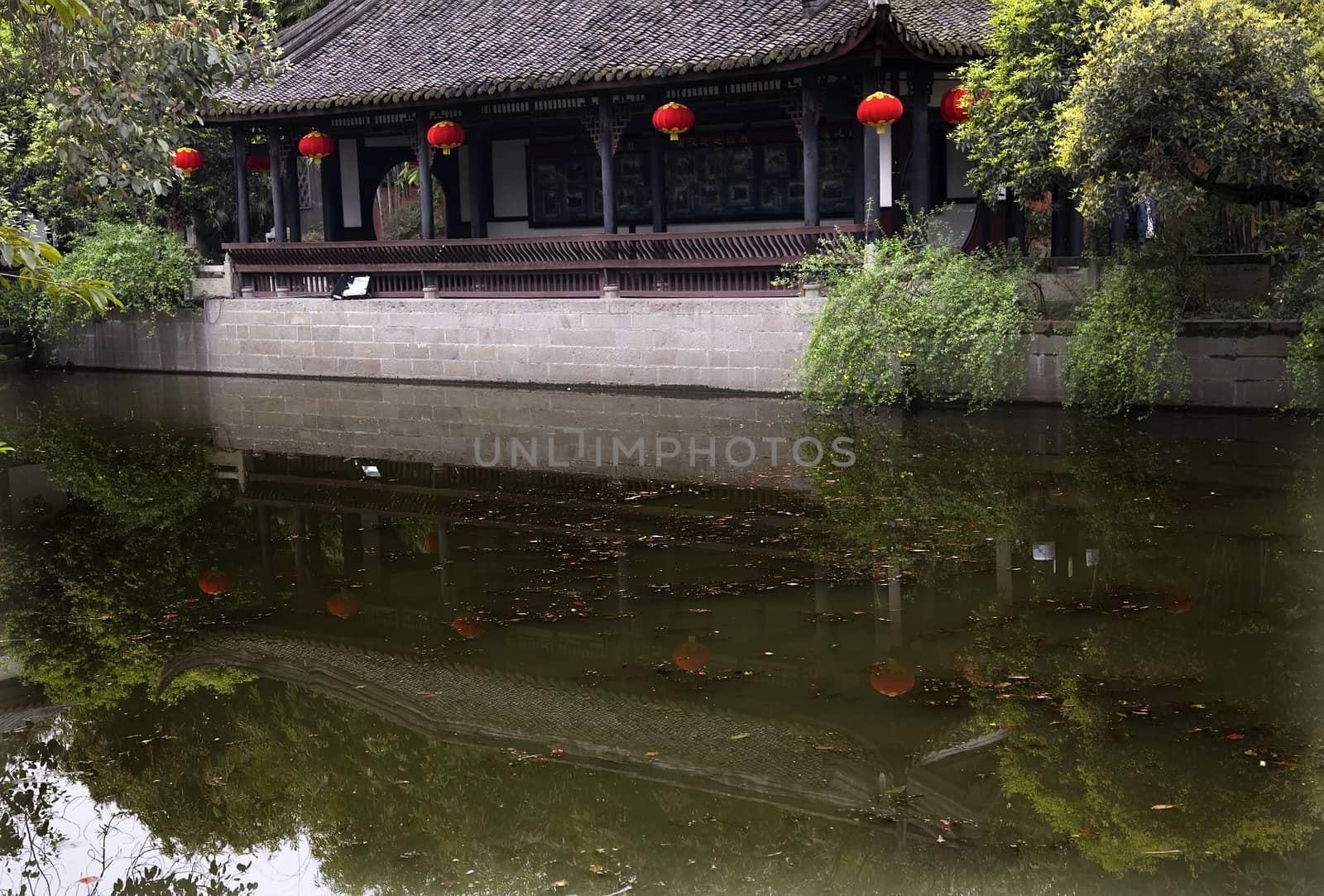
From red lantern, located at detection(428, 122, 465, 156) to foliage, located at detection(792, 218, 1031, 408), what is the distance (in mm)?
6255

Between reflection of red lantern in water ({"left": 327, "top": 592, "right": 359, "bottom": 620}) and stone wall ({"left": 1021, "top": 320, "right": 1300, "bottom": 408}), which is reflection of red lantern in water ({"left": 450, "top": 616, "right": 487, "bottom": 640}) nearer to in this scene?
reflection of red lantern in water ({"left": 327, "top": 592, "right": 359, "bottom": 620})

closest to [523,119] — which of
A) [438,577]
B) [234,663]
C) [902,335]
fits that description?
[902,335]

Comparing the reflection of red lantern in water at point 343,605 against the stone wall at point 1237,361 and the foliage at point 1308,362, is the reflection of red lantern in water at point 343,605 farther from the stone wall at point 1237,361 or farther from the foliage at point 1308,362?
the stone wall at point 1237,361

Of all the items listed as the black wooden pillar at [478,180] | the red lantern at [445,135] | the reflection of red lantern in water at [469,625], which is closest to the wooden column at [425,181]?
the red lantern at [445,135]

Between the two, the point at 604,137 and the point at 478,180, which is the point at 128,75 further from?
the point at 478,180

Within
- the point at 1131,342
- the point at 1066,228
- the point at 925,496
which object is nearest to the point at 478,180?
the point at 1066,228

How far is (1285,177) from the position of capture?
11367mm

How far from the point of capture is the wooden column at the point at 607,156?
17.0m

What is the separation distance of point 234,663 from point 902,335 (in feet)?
29.0

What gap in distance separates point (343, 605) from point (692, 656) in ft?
7.28

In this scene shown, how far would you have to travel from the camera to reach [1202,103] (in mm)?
11328

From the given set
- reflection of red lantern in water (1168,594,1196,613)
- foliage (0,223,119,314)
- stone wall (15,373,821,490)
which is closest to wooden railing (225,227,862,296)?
stone wall (15,373,821,490)

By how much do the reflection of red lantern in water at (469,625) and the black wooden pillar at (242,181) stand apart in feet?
47.7

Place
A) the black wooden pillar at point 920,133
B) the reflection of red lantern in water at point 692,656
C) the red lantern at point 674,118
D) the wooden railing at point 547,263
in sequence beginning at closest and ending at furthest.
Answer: the reflection of red lantern in water at point 692,656, the black wooden pillar at point 920,133, the red lantern at point 674,118, the wooden railing at point 547,263
